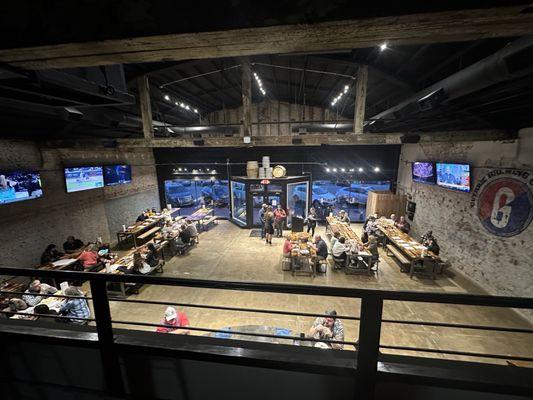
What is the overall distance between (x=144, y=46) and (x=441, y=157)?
9273 millimetres

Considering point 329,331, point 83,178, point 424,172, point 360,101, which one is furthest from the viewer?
point 424,172

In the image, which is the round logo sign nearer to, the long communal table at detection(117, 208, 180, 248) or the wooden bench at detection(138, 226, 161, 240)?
the wooden bench at detection(138, 226, 161, 240)

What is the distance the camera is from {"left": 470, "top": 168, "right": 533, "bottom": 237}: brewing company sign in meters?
4.83

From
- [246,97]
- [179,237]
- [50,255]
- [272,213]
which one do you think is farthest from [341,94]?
[50,255]

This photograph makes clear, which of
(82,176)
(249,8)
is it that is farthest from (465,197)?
(82,176)

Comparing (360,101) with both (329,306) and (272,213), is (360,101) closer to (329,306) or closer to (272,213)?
(329,306)

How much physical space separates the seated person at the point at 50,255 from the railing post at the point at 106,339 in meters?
6.78

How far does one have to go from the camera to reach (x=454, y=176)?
6.70 m

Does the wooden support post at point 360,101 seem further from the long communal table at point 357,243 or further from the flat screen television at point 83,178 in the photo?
the flat screen television at point 83,178

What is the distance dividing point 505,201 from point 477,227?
1057 mm

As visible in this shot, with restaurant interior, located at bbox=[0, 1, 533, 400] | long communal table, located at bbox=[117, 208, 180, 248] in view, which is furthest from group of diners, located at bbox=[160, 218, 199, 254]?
long communal table, located at bbox=[117, 208, 180, 248]

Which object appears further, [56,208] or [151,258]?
[56,208]

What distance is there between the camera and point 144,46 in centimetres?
102

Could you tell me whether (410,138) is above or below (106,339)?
above
